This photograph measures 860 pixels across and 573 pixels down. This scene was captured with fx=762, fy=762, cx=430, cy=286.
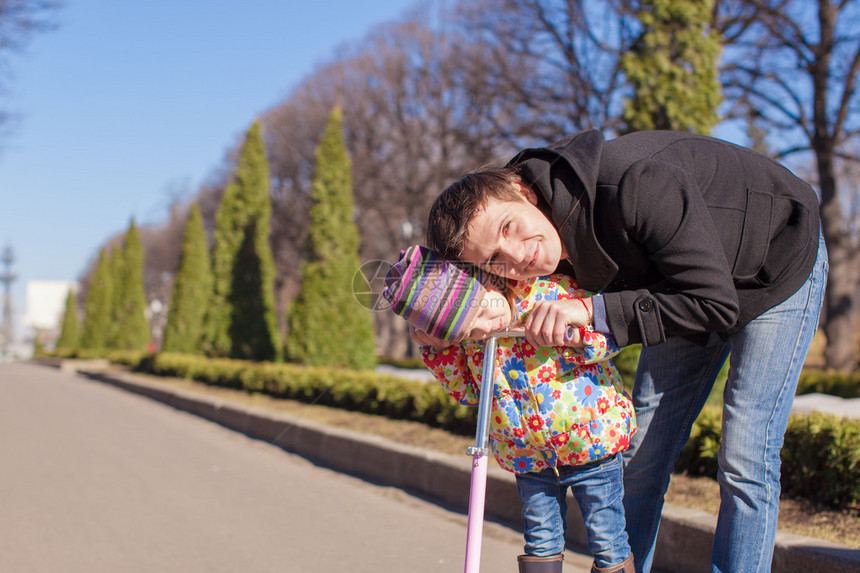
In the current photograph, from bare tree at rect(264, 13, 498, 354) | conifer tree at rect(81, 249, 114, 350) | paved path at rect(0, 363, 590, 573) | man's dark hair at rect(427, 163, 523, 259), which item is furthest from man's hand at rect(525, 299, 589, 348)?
conifer tree at rect(81, 249, 114, 350)

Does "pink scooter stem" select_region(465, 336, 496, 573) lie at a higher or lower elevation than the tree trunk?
lower

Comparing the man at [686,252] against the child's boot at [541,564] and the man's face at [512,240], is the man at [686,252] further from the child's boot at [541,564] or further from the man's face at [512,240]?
the child's boot at [541,564]

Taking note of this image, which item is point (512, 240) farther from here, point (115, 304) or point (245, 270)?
point (115, 304)

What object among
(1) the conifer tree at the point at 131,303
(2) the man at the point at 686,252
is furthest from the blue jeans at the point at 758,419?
(1) the conifer tree at the point at 131,303

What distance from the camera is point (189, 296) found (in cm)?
2153

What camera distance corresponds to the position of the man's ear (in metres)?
2.06

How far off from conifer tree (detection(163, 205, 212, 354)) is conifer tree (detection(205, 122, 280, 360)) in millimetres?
3121

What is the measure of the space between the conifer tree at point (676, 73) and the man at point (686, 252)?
5881mm

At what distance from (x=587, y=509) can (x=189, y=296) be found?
20628 mm

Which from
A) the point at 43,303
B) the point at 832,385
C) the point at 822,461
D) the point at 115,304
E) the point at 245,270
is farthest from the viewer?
the point at 43,303

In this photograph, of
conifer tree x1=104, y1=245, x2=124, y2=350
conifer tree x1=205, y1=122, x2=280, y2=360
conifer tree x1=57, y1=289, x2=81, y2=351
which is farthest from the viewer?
conifer tree x1=57, y1=289, x2=81, y2=351

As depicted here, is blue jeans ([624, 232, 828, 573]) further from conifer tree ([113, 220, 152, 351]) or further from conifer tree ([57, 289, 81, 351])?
conifer tree ([57, 289, 81, 351])

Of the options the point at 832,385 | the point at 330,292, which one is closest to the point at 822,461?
the point at 832,385

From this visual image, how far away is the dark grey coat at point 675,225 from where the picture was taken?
6.36 ft
